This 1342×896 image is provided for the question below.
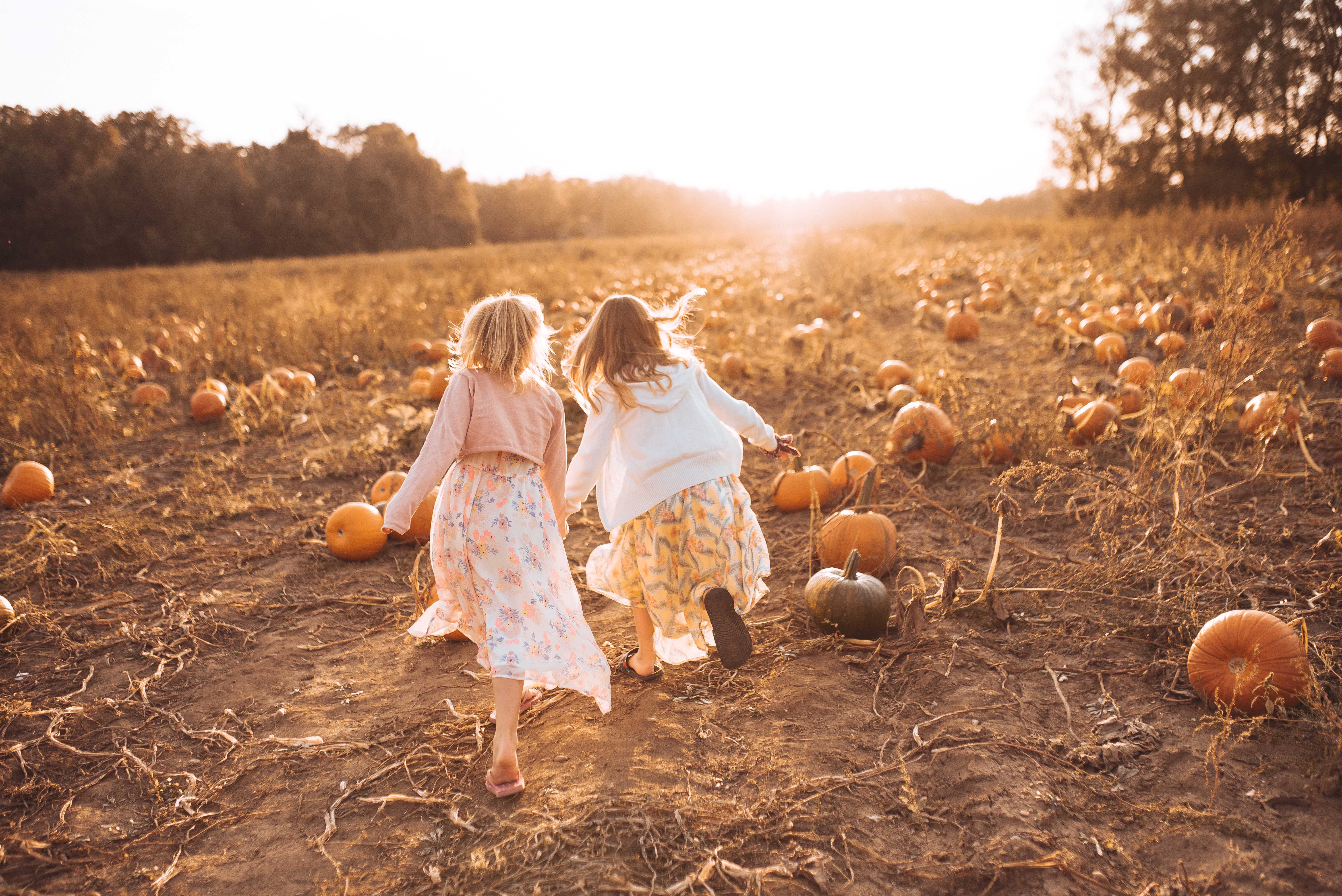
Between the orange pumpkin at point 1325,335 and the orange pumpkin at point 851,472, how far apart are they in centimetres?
425

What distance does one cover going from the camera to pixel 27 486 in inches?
218

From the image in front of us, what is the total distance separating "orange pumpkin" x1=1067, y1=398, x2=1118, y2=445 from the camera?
509cm

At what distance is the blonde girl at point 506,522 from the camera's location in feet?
8.68

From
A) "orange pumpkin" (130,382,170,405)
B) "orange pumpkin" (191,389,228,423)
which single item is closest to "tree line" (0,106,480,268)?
"orange pumpkin" (130,382,170,405)

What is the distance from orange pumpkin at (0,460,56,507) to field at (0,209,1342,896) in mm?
136

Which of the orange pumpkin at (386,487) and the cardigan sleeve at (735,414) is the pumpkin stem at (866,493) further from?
the orange pumpkin at (386,487)

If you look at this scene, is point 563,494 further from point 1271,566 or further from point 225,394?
point 225,394

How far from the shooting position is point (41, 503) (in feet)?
18.1

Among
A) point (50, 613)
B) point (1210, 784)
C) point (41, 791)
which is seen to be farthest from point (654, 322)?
point (50, 613)

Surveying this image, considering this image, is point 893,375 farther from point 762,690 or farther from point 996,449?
point 762,690

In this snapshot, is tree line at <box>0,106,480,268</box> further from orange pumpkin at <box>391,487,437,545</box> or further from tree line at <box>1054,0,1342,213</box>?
tree line at <box>1054,0,1342,213</box>

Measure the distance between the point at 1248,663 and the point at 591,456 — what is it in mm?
2510

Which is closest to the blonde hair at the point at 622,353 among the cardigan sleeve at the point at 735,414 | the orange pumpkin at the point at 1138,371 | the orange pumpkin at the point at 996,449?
the cardigan sleeve at the point at 735,414

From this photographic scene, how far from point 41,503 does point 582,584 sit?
436 cm
